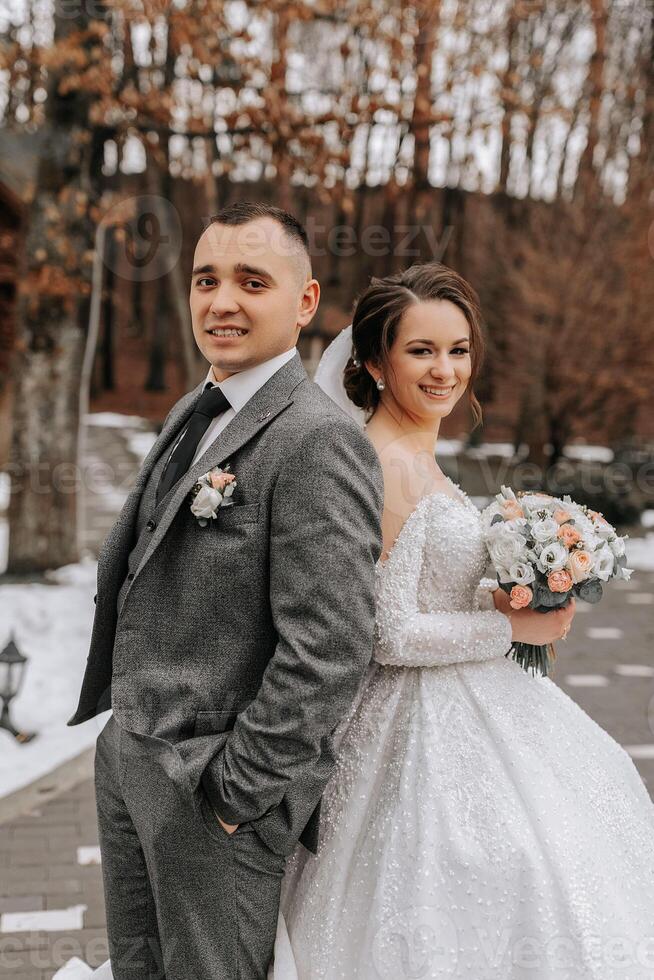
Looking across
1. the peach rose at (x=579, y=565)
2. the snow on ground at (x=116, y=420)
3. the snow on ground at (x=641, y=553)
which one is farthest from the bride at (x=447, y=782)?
the snow on ground at (x=116, y=420)

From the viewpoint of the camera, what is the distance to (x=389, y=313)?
2.53 metres

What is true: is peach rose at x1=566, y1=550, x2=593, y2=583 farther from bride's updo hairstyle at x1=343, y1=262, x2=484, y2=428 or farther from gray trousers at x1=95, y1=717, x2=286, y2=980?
gray trousers at x1=95, y1=717, x2=286, y2=980

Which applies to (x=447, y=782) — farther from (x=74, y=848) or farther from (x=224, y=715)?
(x=74, y=848)

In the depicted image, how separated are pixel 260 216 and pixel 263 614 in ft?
2.71

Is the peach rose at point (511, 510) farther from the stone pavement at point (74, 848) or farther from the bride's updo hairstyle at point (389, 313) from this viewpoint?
the stone pavement at point (74, 848)

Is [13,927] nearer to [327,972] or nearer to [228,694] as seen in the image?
[327,972]

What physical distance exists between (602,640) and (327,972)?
21.8 ft

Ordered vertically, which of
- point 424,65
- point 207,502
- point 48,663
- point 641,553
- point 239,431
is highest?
point 424,65

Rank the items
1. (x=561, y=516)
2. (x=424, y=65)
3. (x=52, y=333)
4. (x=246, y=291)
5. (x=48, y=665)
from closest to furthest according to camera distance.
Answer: (x=246, y=291) → (x=561, y=516) → (x=48, y=665) → (x=424, y=65) → (x=52, y=333)

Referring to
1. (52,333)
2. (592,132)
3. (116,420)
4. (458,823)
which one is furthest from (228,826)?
(116,420)

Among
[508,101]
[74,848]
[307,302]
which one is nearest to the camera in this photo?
[307,302]

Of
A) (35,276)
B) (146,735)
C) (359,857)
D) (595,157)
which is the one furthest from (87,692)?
(595,157)

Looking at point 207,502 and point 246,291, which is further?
point 246,291

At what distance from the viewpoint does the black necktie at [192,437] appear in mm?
2209
